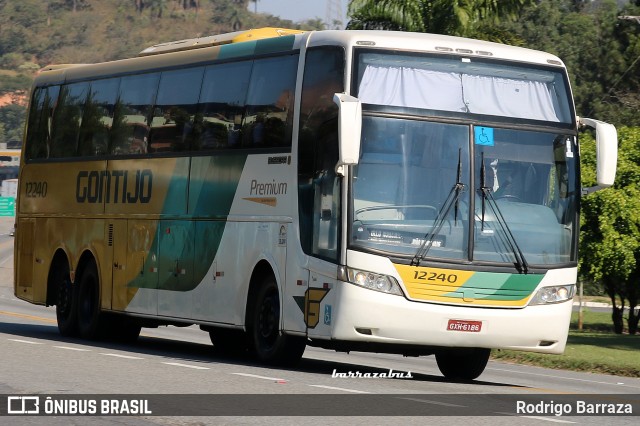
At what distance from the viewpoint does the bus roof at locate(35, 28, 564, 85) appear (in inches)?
634

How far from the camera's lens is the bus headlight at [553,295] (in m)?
16.0

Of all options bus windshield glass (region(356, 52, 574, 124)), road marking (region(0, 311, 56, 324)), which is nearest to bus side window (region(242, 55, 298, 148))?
bus windshield glass (region(356, 52, 574, 124))

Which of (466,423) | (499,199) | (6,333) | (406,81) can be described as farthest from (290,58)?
(6,333)

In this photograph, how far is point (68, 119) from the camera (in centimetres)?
2358

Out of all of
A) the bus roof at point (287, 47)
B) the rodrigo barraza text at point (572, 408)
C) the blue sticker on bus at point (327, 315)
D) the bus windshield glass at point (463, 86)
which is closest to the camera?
the rodrigo barraza text at point (572, 408)

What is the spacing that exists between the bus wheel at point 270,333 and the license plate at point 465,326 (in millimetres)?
2032

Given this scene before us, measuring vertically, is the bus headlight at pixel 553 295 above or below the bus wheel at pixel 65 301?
above

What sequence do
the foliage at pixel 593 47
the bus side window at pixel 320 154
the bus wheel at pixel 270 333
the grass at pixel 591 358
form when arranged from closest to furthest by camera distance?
the bus side window at pixel 320 154
the bus wheel at pixel 270 333
the grass at pixel 591 358
the foliage at pixel 593 47

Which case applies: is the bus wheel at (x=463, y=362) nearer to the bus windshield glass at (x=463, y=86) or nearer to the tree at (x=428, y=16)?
the bus windshield glass at (x=463, y=86)

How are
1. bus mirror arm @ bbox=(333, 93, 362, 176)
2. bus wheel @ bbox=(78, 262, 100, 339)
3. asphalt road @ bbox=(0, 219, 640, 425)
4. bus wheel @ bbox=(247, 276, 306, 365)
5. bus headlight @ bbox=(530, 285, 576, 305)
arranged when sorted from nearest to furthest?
asphalt road @ bbox=(0, 219, 640, 425)
bus mirror arm @ bbox=(333, 93, 362, 176)
bus headlight @ bbox=(530, 285, 576, 305)
bus wheel @ bbox=(247, 276, 306, 365)
bus wheel @ bbox=(78, 262, 100, 339)

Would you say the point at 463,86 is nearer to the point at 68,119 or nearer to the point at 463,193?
the point at 463,193

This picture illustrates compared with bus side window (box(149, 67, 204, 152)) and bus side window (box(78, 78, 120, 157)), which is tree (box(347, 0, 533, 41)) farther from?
bus side window (box(149, 67, 204, 152))

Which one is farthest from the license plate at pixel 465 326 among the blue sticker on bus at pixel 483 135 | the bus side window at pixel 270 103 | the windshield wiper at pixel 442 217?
the bus side window at pixel 270 103

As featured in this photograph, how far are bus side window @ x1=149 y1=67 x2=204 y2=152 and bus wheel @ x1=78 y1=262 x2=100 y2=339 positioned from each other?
2.94 meters
